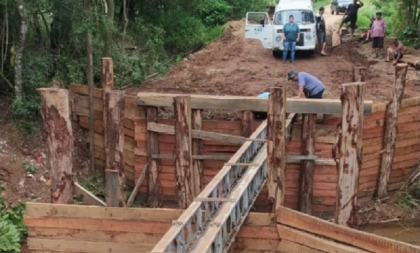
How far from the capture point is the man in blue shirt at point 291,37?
55.1 ft

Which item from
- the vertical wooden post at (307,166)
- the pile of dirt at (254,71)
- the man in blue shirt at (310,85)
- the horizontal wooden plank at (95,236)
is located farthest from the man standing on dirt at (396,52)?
the horizontal wooden plank at (95,236)

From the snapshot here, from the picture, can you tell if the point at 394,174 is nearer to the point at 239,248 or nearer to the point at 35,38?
the point at 239,248

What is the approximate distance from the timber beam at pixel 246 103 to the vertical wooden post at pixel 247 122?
0.44 meters

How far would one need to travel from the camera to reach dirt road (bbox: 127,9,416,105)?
13.7 meters

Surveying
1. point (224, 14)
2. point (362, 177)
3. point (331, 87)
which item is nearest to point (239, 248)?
point (362, 177)

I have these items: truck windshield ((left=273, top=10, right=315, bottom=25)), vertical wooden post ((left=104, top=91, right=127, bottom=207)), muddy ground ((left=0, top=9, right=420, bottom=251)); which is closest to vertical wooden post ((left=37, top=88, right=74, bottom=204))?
vertical wooden post ((left=104, top=91, right=127, bottom=207))

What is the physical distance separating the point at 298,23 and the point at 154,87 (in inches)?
237

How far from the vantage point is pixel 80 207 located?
667 cm

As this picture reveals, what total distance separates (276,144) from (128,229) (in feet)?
6.89

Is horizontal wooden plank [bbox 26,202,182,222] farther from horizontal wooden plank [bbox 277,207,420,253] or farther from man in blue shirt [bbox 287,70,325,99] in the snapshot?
man in blue shirt [bbox 287,70,325,99]

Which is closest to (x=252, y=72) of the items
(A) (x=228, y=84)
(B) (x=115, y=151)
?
(A) (x=228, y=84)

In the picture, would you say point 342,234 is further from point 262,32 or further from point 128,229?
point 262,32

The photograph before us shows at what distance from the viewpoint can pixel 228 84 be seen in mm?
14312

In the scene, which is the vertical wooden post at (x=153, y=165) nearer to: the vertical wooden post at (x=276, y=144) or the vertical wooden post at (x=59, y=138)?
the vertical wooden post at (x=59, y=138)
